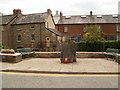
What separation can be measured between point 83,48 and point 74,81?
24.0 meters

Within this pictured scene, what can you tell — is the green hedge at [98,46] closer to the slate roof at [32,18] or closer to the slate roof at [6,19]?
the slate roof at [32,18]

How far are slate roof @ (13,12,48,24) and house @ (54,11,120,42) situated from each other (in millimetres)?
8167

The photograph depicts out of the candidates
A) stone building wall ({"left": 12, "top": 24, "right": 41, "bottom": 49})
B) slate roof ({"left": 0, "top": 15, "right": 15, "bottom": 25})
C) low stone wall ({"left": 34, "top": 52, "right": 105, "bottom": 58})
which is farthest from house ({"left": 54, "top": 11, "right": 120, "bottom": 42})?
low stone wall ({"left": 34, "top": 52, "right": 105, "bottom": 58})

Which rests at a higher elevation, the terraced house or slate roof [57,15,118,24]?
slate roof [57,15,118,24]

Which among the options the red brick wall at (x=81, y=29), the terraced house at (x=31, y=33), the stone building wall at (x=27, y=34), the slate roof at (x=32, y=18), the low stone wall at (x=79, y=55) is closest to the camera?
the low stone wall at (x=79, y=55)

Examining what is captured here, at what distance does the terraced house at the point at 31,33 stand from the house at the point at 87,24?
637 centimetres

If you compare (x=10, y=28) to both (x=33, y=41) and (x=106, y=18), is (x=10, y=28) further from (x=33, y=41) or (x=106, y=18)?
(x=106, y=18)

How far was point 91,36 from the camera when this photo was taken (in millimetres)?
30203

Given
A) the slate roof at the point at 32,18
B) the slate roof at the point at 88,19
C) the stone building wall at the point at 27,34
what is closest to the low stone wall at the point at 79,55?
the stone building wall at the point at 27,34

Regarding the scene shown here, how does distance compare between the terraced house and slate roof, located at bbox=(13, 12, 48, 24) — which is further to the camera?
slate roof, located at bbox=(13, 12, 48, 24)

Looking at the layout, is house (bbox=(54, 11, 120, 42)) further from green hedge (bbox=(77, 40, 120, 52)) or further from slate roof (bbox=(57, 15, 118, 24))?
green hedge (bbox=(77, 40, 120, 52))

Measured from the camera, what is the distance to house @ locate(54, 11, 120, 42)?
39375mm

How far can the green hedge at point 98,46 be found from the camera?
1080 inches

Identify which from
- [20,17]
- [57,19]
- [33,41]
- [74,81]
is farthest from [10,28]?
[74,81]
